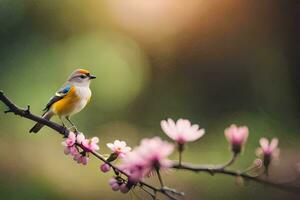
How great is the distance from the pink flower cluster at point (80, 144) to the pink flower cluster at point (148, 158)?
0.42 feet

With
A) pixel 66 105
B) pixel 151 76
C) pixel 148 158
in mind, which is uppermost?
pixel 151 76

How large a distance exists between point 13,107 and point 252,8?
11.8ft

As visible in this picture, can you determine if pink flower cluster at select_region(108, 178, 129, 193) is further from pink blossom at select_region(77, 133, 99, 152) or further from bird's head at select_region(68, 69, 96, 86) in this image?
bird's head at select_region(68, 69, 96, 86)

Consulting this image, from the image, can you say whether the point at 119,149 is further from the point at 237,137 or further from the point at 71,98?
the point at 71,98

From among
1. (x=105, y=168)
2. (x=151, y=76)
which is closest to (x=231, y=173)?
(x=105, y=168)

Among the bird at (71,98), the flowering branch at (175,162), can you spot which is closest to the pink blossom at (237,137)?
the flowering branch at (175,162)

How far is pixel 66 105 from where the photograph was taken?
90cm

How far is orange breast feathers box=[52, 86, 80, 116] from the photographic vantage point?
894mm

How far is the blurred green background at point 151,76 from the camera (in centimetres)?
294

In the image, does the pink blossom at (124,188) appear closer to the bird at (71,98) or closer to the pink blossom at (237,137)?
the pink blossom at (237,137)

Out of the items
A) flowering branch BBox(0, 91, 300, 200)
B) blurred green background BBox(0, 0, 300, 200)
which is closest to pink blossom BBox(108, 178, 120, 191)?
flowering branch BBox(0, 91, 300, 200)

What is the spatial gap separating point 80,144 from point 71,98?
0.29m

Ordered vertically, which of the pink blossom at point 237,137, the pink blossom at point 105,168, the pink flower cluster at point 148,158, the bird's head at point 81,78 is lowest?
the pink flower cluster at point 148,158

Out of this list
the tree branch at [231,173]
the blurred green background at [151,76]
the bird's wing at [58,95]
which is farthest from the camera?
the blurred green background at [151,76]
